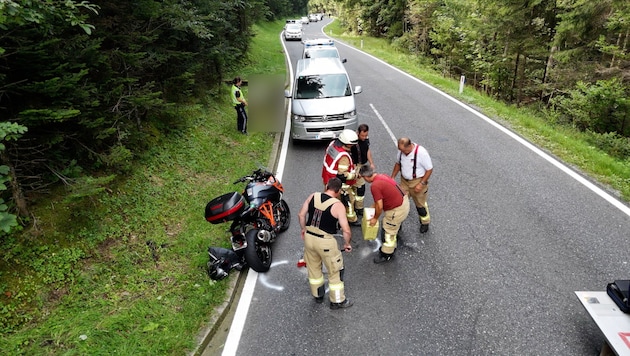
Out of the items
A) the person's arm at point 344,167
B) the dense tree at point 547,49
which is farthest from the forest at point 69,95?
the dense tree at point 547,49

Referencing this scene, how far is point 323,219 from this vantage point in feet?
14.7

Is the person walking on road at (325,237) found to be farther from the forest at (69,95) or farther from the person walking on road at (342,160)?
the forest at (69,95)

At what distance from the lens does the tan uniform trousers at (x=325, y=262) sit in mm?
4539

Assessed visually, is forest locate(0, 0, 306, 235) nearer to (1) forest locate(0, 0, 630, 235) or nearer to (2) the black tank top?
(1) forest locate(0, 0, 630, 235)

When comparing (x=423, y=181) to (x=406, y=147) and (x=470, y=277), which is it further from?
(x=470, y=277)

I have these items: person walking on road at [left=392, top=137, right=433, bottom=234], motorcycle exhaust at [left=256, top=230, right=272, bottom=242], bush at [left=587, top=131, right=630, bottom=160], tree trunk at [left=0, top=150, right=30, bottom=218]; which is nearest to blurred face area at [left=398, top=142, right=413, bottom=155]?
person walking on road at [left=392, top=137, right=433, bottom=234]

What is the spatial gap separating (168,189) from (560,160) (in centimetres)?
850

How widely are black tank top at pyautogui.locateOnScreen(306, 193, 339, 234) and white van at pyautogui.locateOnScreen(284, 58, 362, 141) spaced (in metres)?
5.40

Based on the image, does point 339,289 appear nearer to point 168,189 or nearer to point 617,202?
point 168,189

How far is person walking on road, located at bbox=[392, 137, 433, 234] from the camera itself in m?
5.86

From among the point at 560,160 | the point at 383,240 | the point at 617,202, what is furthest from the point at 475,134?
the point at 383,240

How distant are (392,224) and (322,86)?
21.1 feet

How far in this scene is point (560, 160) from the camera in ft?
27.0

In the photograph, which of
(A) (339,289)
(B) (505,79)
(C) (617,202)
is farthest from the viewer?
(B) (505,79)
